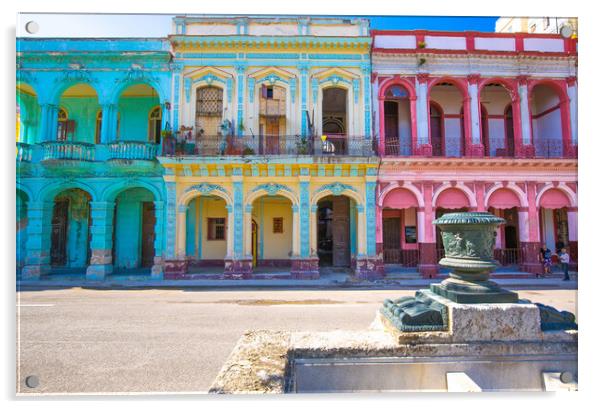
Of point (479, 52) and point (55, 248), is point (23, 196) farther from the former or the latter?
point (479, 52)

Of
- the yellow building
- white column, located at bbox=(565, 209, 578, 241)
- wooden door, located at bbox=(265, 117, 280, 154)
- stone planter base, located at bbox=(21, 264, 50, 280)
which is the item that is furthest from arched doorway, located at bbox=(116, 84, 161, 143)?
white column, located at bbox=(565, 209, 578, 241)

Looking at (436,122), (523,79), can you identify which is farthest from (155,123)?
(523,79)

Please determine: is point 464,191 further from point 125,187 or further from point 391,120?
point 125,187

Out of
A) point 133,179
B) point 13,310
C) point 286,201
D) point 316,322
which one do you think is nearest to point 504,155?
point 286,201

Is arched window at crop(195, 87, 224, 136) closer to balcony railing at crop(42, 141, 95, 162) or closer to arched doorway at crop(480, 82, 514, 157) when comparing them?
balcony railing at crop(42, 141, 95, 162)

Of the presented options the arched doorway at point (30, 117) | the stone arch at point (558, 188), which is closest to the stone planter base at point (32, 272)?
the arched doorway at point (30, 117)

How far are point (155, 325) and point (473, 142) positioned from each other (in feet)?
44.4

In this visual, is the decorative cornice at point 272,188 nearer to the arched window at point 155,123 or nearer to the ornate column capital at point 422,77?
the arched window at point 155,123

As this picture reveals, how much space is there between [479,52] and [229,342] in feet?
49.3

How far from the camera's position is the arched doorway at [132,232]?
15461mm

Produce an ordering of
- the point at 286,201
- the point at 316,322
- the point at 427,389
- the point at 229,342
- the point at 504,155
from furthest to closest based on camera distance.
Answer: the point at 286,201 → the point at 504,155 → the point at 316,322 → the point at 229,342 → the point at 427,389

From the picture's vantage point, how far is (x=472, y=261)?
2.99m

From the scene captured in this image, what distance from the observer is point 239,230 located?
13742 mm

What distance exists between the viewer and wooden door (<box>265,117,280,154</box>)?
14.0 m
